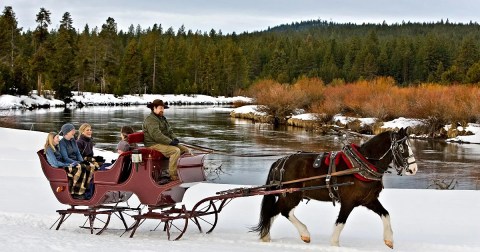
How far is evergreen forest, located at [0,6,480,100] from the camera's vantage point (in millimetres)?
70438

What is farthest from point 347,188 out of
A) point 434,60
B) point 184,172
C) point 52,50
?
point 434,60

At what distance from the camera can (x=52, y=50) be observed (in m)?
75.4

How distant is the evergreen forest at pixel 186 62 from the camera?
231ft

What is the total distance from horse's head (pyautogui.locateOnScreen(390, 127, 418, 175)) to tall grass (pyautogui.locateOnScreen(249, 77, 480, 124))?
101ft

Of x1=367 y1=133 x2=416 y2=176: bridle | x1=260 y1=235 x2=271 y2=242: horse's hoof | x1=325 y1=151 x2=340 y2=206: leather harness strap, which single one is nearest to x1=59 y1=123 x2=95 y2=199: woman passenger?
x1=260 y1=235 x2=271 y2=242: horse's hoof

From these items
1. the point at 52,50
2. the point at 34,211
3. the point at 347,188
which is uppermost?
the point at 52,50

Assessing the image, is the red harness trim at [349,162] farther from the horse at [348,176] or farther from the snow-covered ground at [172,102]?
the snow-covered ground at [172,102]

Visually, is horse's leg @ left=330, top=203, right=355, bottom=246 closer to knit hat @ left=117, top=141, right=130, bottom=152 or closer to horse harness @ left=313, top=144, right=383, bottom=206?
horse harness @ left=313, top=144, right=383, bottom=206

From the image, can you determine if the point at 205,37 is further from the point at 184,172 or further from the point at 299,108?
the point at 184,172

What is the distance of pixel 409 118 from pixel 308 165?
3276 centimetres

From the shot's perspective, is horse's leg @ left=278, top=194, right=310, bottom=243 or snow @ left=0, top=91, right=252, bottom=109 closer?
horse's leg @ left=278, top=194, right=310, bottom=243

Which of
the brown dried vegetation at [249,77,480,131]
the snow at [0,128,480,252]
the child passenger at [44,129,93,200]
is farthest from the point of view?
the brown dried vegetation at [249,77,480,131]

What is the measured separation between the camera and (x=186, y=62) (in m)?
107

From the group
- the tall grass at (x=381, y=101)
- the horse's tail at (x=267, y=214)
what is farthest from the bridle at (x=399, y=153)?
the tall grass at (x=381, y=101)
